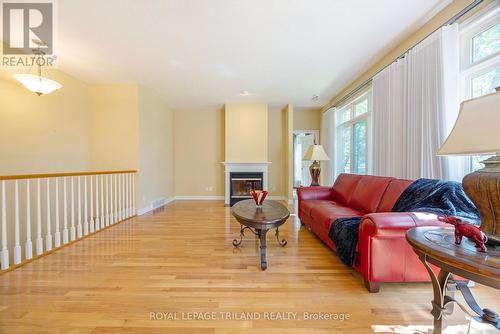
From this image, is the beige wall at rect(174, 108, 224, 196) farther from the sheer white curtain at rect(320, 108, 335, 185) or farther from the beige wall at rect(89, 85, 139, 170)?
the sheer white curtain at rect(320, 108, 335, 185)

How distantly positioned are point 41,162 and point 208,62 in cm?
321

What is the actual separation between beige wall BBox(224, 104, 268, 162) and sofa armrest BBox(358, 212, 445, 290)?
164 inches

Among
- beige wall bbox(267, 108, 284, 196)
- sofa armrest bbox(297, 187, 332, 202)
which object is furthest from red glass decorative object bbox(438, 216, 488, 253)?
beige wall bbox(267, 108, 284, 196)

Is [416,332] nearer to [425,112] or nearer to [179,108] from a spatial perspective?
[425,112]

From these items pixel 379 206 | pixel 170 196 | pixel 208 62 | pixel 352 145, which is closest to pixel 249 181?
pixel 170 196

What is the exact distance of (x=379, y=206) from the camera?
2.48m

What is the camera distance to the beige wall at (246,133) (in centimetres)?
569

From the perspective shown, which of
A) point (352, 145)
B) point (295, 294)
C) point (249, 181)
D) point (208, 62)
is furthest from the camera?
point (249, 181)

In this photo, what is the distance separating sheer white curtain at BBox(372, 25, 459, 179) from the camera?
214cm

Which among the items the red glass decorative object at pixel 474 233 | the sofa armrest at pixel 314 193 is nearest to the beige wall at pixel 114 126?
the sofa armrest at pixel 314 193

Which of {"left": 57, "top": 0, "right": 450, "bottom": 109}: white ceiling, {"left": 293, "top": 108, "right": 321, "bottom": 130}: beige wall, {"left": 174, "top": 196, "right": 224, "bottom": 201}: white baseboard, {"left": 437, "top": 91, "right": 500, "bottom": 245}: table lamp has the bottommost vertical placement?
{"left": 174, "top": 196, "right": 224, "bottom": 201}: white baseboard

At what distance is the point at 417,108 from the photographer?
2502 mm

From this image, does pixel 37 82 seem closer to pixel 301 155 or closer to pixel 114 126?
pixel 114 126

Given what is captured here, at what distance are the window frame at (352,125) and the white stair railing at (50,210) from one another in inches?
184
